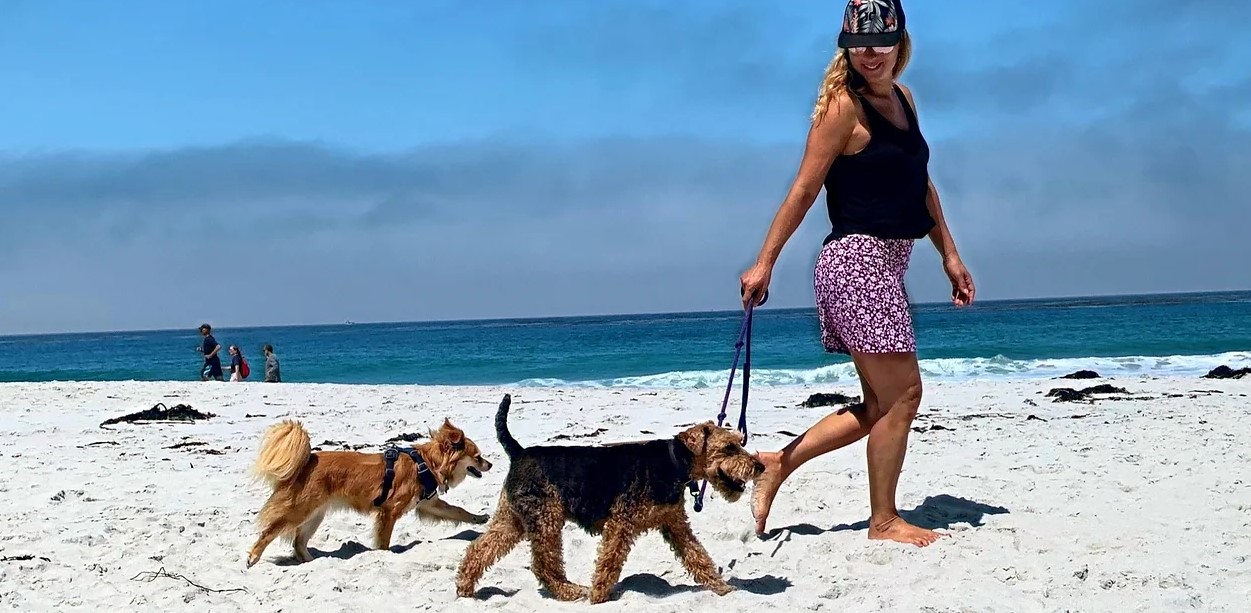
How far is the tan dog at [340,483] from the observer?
5434 millimetres

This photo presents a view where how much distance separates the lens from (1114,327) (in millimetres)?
49438

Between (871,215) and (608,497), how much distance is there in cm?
176

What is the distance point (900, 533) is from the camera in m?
4.84

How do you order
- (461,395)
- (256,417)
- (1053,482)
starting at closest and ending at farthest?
(1053,482) → (256,417) → (461,395)

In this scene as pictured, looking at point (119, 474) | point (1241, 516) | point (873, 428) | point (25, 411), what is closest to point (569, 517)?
point (873, 428)

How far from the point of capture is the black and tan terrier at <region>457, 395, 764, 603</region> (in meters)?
4.39

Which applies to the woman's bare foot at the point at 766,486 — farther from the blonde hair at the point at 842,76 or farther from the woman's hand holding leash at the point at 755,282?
the blonde hair at the point at 842,76

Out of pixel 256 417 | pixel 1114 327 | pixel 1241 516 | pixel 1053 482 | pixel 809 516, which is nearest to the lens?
pixel 1241 516

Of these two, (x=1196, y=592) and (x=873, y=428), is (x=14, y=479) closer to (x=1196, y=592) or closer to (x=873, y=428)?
(x=873, y=428)

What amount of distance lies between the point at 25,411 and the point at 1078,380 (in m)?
16.5

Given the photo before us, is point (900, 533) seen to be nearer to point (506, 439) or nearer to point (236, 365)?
point (506, 439)

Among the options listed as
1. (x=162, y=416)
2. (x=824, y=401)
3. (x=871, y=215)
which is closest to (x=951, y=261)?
(x=871, y=215)

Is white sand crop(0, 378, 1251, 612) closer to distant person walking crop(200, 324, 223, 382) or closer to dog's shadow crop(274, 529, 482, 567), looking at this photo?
dog's shadow crop(274, 529, 482, 567)

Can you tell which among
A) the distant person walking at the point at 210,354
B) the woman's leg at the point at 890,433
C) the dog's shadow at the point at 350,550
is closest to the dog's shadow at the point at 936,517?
the woman's leg at the point at 890,433
